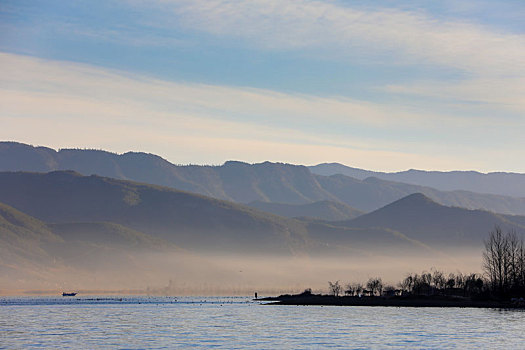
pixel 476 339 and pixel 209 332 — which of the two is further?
pixel 209 332

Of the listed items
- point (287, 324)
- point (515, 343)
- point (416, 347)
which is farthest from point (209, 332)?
point (515, 343)

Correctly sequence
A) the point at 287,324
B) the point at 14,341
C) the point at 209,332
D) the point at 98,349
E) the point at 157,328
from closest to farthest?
the point at 98,349, the point at 14,341, the point at 209,332, the point at 157,328, the point at 287,324

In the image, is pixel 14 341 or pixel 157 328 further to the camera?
pixel 157 328

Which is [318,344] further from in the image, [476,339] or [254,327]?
[254,327]

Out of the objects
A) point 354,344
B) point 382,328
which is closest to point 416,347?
point 354,344

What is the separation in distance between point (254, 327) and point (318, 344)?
42.3 m

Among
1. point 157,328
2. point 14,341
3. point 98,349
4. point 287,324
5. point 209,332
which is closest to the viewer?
point 98,349

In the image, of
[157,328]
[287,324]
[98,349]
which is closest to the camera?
[98,349]

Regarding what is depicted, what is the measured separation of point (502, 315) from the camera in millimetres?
199250

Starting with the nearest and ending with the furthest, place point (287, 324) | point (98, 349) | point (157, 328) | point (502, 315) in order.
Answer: point (98, 349) → point (157, 328) → point (287, 324) → point (502, 315)

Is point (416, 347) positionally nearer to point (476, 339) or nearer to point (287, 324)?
point (476, 339)

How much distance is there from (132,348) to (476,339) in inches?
2295

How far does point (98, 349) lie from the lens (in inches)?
4820

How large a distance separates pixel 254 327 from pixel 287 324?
1295cm
